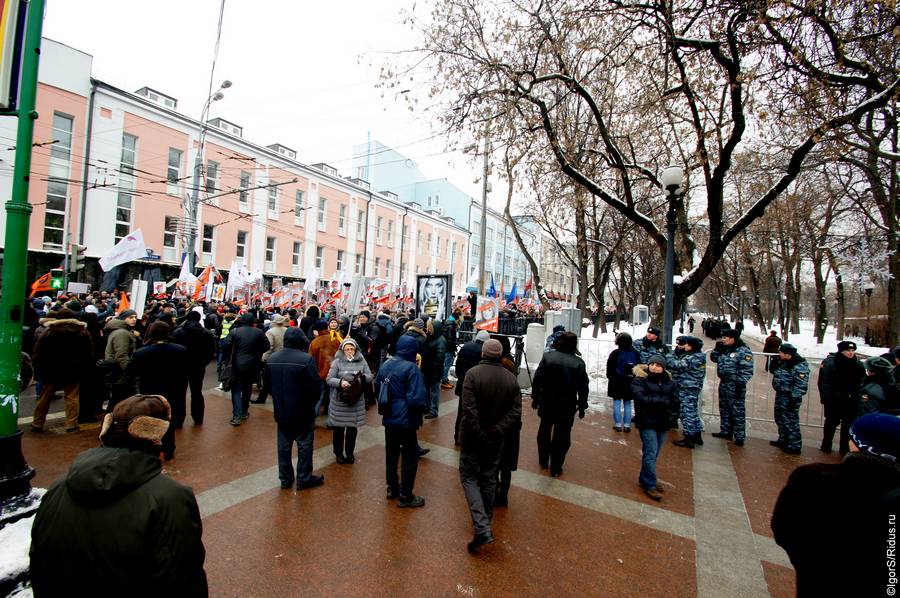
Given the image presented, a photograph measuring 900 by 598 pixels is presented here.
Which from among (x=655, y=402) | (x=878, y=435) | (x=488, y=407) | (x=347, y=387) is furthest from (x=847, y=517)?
(x=347, y=387)

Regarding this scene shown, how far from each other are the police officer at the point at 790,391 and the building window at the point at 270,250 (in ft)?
93.6

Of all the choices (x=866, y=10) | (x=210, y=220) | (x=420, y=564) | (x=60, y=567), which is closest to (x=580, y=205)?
(x=866, y=10)

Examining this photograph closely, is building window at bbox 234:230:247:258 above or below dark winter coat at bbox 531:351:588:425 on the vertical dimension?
above

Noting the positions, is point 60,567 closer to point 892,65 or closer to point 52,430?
point 52,430

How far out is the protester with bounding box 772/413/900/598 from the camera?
67.1 inches

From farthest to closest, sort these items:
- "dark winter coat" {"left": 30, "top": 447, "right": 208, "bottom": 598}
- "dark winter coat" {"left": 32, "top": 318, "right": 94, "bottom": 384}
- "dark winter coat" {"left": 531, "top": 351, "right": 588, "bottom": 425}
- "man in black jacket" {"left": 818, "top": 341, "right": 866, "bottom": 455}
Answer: "man in black jacket" {"left": 818, "top": 341, "right": 866, "bottom": 455}, "dark winter coat" {"left": 32, "top": 318, "right": 94, "bottom": 384}, "dark winter coat" {"left": 531, "top": 351, "right": 588, "bottom": 425}, "dark winter coat" {"left": 30, "top": 447, "right": 208, "bottom": 598}

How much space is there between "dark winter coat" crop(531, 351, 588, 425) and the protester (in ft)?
11.0

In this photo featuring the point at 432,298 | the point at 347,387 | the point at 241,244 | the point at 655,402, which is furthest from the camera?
the point at 241,244

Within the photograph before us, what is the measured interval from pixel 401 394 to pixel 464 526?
1431 mm

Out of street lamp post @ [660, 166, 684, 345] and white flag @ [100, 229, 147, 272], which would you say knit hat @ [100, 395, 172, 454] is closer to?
street lamp post @ [660, 166, 684, 345]

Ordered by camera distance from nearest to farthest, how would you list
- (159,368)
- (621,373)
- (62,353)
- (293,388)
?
(293,388), (159,368), (62,353), (621,373)

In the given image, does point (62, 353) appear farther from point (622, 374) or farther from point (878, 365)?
point (878, 365)

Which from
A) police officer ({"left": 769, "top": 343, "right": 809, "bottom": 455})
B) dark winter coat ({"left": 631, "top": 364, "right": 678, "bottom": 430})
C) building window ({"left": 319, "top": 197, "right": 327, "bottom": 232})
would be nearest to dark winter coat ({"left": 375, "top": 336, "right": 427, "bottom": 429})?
dark winter coat ({"left": 631, "top": 364, "right": 678, "bottom": 430})

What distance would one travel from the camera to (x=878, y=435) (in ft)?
6.59
